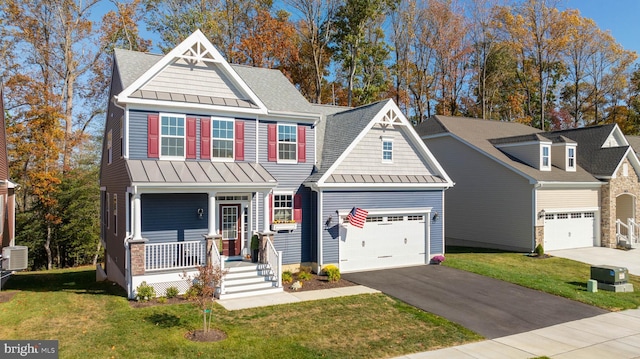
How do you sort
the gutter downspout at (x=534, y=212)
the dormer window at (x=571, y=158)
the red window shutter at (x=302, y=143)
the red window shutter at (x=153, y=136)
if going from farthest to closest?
the dormer window at (x=571, y=158)
the gutter downspout at (x=534, y=212)
the red window shutter at (x=302, y=143)
the red window shutter at (x=153, y=136)

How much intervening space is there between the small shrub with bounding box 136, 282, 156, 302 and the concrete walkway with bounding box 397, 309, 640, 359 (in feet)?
26.0

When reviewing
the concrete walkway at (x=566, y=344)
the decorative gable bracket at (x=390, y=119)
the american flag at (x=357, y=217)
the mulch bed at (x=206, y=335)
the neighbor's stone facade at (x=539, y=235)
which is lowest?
the concrete walkway at (x=566, y=344)

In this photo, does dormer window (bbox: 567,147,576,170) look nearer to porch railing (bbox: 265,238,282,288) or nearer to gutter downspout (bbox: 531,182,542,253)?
gutter downspout (bbox: 531,182,542,253)

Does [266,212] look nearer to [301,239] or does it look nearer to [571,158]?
[301,239]

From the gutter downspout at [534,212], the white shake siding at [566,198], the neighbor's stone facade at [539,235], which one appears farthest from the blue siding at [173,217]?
the white shake siding at [566,198]

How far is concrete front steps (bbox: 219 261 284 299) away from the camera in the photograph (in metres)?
14.8

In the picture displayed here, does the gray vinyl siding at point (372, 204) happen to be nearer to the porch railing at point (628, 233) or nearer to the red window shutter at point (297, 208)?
the red window shutter at point (297, 208)

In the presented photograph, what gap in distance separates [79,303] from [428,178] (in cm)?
1469

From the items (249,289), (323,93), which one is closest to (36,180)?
(249,289)

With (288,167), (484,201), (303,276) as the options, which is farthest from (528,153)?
(303,276)

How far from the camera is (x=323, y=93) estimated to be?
139 feet

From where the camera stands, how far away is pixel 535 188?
78.0 ft

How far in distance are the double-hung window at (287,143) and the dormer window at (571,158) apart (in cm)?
1809

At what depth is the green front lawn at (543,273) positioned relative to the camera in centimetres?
1570
